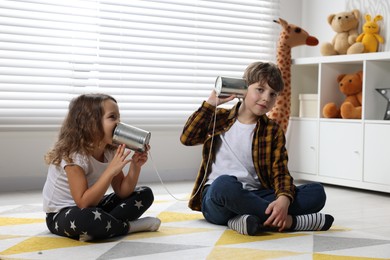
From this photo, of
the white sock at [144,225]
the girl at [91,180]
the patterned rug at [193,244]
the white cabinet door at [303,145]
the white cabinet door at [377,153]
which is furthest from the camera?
the white cabinet door at [303,145]

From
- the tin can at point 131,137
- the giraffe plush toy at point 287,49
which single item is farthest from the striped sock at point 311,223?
the giraffe plush toy at point 287,49

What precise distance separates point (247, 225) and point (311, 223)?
0.24 metres

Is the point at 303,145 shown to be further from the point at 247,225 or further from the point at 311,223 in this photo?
the point at 247,225

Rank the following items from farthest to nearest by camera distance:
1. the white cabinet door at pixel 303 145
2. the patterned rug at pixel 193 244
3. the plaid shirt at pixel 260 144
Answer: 1. the white cabinet door at pixel 303 145
2. the plaid shirt at pixel 260 144
3. the patterned rug at pixel 193 244

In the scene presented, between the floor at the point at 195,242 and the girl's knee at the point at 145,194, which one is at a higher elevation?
the girl's knee at the point at 145,194

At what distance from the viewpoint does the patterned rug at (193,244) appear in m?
1.53

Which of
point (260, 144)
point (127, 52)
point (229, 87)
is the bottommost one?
point (260, 144)

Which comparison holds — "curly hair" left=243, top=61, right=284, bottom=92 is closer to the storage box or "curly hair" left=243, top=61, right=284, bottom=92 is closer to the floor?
the floor

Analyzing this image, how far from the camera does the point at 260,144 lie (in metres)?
1.95

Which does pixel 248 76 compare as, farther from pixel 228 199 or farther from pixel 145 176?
pixel 145 176

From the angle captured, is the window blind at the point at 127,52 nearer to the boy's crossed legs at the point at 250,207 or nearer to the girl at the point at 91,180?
the girl at the point at 91,180

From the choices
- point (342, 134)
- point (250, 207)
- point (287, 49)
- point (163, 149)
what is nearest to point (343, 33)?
point (287, 49)

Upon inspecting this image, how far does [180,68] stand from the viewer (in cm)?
331

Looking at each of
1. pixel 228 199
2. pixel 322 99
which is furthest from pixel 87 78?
pixel 228 199
